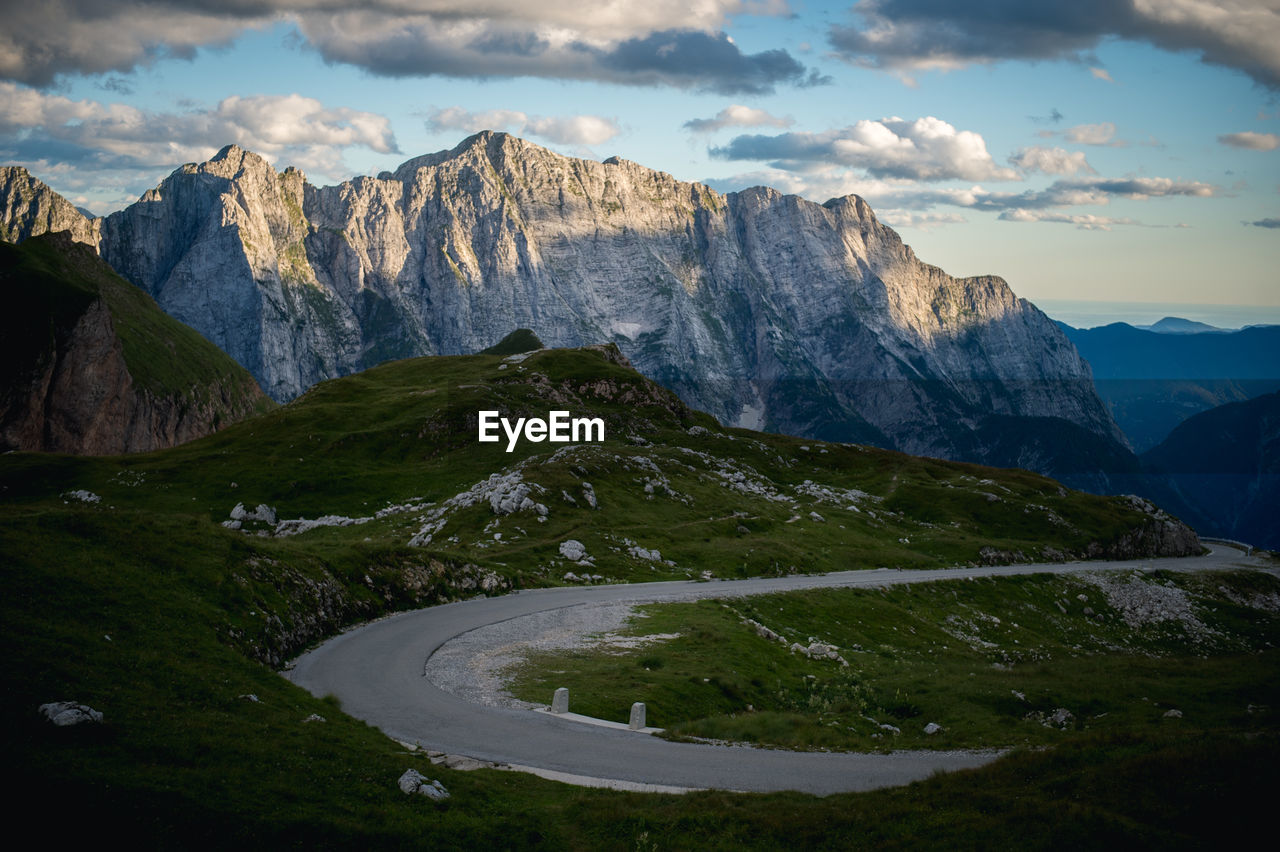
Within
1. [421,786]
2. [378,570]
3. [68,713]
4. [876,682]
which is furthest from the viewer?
[378,570]

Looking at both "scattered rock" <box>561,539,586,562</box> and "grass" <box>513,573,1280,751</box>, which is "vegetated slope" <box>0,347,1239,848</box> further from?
"grass" <box>513,573,1280,751</box>

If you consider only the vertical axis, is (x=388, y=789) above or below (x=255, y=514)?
above

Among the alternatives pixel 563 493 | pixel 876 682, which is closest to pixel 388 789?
pixel 876 682

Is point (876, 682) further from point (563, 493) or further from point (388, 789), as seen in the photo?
point (563, 493)

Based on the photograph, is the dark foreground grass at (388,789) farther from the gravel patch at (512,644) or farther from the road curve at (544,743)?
the gravel patch at (512,644)

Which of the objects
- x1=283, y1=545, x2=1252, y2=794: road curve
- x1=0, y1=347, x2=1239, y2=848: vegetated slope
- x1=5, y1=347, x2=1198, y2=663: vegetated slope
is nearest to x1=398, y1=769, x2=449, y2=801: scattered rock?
x1=0, y1=347, x2=1239, y2=848: vegetated slope

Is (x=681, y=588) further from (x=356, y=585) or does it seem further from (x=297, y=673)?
(x=297, y=673)

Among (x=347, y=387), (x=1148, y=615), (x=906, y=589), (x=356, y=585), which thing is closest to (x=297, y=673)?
(x=356, y=585)

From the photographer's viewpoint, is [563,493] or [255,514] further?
[255,514]
